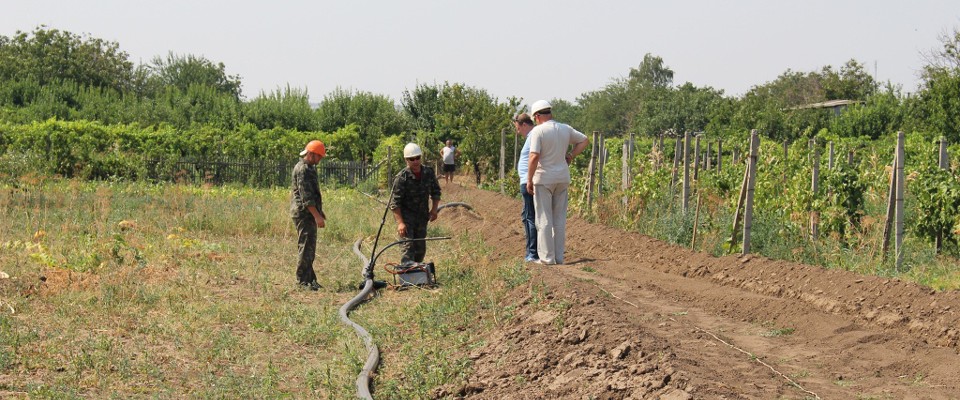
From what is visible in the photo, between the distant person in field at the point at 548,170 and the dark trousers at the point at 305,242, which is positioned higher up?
the distant person in field at the point at 548,170

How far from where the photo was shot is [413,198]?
11.3m

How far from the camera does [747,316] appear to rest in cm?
868

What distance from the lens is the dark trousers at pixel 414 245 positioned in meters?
11.4

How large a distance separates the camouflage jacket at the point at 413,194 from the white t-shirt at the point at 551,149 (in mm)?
1191

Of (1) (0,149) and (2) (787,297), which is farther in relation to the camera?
(1) (0,149)

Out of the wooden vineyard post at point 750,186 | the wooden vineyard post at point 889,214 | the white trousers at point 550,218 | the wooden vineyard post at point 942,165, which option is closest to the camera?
the white trousers at point 550,218

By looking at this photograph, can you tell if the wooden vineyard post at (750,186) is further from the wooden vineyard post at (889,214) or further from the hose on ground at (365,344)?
the hose on ground at (365,344)

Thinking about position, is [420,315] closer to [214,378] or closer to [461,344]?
[461,344]

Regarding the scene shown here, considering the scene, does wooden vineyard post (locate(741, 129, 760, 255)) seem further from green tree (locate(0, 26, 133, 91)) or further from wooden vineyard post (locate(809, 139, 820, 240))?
green tree (locate(0, 26, 133, 91))

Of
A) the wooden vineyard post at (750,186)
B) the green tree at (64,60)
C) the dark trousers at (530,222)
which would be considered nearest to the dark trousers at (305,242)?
the dark trousers at (530,222)

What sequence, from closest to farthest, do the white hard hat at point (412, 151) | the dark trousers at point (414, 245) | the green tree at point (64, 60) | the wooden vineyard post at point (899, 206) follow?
1. the white hard hat at point (412, 151)
2. the wooden vineyard post at point (899, 206)
3. the dark trousers at point (414, 245)
4. the green tree at point (64, 60)

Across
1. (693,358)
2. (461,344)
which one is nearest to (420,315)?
(461,344)

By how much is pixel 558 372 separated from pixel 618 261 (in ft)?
19.7

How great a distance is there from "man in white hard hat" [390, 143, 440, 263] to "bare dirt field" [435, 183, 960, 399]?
1493mm
